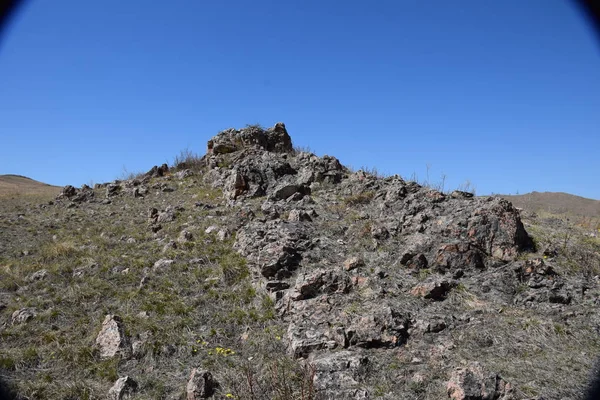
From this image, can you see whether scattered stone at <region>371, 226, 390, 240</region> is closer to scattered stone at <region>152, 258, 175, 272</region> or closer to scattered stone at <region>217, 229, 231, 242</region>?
scattered stone at <region>217, 229, 231, 242</region>

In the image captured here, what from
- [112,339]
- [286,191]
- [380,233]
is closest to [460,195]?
[380,233]

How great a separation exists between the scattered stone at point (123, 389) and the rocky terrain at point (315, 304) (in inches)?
0.5

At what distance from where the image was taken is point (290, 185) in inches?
382

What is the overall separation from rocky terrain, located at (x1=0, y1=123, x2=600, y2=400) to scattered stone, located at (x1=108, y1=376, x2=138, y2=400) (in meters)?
0.01

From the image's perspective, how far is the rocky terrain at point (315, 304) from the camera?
398cm

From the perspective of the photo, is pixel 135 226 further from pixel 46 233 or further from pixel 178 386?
pixel 178 386

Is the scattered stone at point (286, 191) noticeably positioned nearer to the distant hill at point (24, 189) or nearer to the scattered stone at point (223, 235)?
the scattered stone at point (223, 235)

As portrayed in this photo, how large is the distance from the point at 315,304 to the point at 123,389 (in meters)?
2.48

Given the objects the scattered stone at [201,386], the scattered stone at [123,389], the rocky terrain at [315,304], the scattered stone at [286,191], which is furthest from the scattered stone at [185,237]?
the scattered stone at [201,386]

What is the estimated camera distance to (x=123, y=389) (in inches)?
158

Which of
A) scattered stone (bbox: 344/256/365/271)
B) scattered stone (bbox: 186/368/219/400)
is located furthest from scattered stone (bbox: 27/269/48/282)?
scattered stone (bbox: 344/256/365/271)

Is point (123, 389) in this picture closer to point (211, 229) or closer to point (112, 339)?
point (112, 339)

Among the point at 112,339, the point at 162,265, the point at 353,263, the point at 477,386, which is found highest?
the point at 353,263

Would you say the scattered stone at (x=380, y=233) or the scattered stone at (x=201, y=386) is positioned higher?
the scattered stone at (x=380, y=233)
